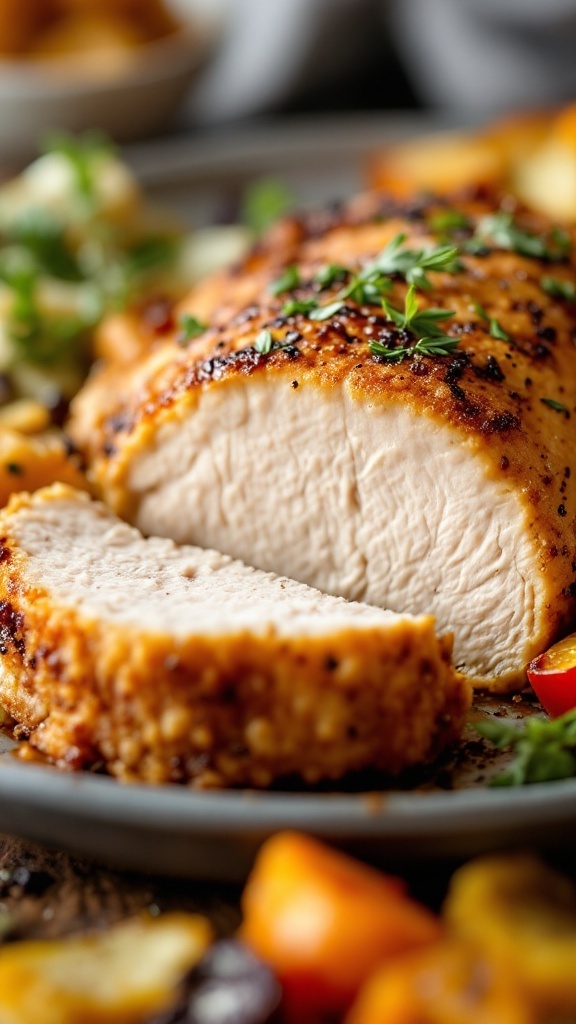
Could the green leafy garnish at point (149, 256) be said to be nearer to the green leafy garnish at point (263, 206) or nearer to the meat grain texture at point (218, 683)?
the green leafy garnish at point (263, 206)

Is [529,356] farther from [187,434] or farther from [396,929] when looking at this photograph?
[396,929]

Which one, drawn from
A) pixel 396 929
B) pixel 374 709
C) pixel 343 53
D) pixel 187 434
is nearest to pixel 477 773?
pixel 374 709

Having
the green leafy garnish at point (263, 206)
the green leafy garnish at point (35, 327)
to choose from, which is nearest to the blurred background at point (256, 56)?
the green leafy garnish at point (263, 206)

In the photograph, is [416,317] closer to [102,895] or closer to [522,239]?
[522,239]

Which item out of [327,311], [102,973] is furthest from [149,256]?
[102,973]

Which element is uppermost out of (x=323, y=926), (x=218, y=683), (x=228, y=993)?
(x=218, y=683)

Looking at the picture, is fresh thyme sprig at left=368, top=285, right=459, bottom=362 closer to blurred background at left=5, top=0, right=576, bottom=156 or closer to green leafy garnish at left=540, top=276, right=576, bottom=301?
green leafy garnish at left=540, top=276, right=576, bottom=301

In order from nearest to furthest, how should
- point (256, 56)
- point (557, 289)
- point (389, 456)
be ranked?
point (389, 456), point (557, 289), point (256, 56)
